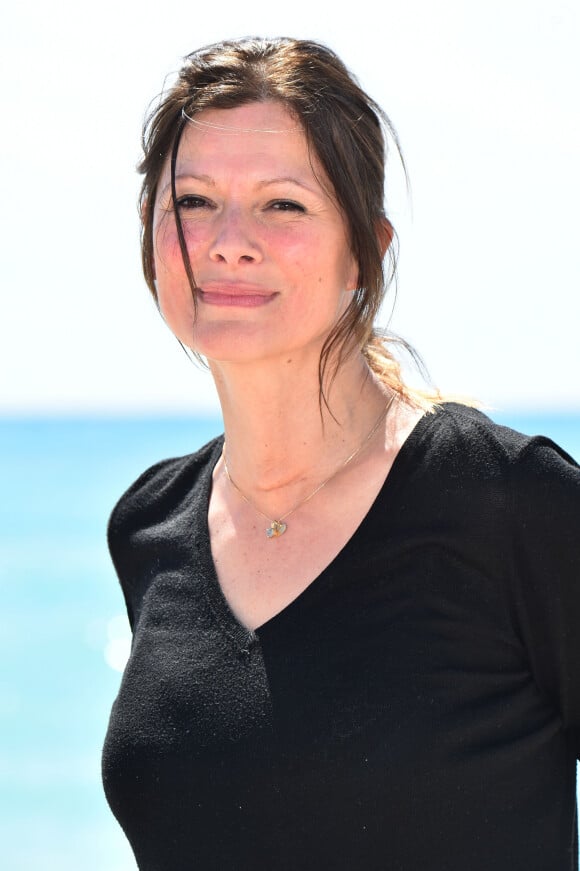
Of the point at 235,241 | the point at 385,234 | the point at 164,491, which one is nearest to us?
the point at 235,241

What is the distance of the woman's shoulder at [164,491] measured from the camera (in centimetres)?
210

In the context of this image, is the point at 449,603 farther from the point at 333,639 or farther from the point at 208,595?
the point at 208,595

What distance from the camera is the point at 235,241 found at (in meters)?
1.66

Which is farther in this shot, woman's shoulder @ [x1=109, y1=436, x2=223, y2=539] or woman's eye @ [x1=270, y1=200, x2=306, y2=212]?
woman's shoulder @ [x1=109, y1=436, x2=223, y2=539]

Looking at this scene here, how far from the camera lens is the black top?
153 cm

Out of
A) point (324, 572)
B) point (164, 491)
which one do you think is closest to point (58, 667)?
point (164, 491)

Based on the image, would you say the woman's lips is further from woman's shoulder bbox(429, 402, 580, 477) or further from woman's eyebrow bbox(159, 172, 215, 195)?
woman's shoulder bbox(429, 402, 580, 477)

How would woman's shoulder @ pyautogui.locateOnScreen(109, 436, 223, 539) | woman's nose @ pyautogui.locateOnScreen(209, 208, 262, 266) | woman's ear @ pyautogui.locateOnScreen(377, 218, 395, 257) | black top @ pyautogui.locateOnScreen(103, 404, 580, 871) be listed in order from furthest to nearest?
1. woman's shoulder @ pyautogui.locateOnScreen(109, 436, 223, 539)
2. woman's ear @ pyautogui.locateOnScreen(377, 218, 395, 257)
3. woman's nose @ pyautogui.locateOnScreen(209, 208, 262, 266)
4. black top @ pyautogui.locateOnScreen(103, 404, 580, 871)

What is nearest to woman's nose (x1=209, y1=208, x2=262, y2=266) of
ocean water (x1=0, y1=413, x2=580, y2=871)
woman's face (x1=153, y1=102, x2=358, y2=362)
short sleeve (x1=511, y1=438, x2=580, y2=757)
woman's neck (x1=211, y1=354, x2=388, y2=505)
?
woman's face (x1=153, y1=102, x2=358, y2=362)

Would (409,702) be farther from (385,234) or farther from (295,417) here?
(385,234)

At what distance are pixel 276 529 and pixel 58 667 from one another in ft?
13.8

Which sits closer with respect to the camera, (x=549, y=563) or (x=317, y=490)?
(x=549, y=563)

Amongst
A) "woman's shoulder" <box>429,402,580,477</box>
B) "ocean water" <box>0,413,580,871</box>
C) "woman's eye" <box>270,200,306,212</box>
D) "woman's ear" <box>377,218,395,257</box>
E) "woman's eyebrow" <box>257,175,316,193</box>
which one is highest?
"woman's eyebrow" <box>257,175,316,193</box>

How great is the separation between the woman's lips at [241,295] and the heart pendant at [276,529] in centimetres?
36
